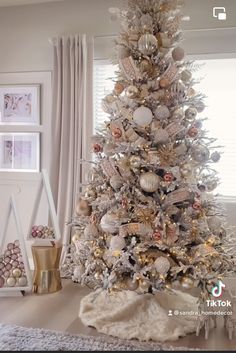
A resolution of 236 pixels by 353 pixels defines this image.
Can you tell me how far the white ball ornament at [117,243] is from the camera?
2.20m

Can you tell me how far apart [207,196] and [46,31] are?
245 centimetres

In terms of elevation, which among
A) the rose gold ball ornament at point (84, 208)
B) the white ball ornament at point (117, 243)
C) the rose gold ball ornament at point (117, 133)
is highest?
the rose gold ball ornament at point (117, 133)

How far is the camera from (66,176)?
11.5 ft

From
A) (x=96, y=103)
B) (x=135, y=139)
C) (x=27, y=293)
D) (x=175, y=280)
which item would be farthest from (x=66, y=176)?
(x=175, y=280)

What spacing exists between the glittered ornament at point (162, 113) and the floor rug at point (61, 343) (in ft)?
4.47

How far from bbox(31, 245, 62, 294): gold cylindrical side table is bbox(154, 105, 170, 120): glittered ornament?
144cm

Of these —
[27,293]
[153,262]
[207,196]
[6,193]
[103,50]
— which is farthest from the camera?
[6,193]

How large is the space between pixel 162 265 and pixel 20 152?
2248mm

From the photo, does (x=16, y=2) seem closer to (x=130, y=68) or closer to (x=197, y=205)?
(x=130, y=68)

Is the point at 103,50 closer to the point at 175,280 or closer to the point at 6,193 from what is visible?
the point at 6,193

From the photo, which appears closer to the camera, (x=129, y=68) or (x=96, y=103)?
(x=129, y=68)

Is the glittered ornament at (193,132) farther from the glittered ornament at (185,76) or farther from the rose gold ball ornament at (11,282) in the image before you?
the rose gold ball ornament at (11,282)

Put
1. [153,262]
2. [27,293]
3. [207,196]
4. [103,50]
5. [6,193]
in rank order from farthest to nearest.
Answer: [6,193]
[103,50]
[27,293]
[207,196]
[153,262]

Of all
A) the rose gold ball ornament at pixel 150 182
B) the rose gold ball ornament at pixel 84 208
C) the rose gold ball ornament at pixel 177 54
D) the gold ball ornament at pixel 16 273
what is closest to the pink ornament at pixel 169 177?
the rose gold ball ornament at pixel 150 182
